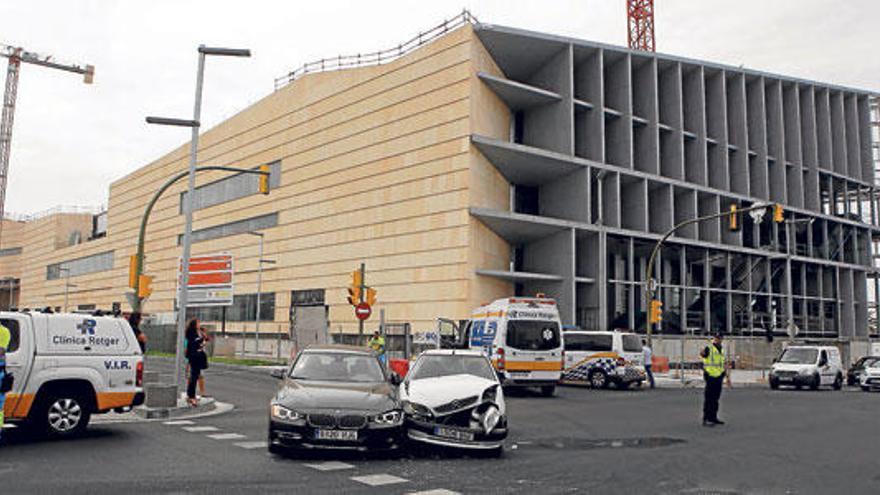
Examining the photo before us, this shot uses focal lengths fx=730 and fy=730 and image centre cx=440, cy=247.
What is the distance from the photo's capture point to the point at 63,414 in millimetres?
10664

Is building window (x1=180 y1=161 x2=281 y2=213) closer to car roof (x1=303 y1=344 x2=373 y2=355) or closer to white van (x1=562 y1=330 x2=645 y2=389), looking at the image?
white van (x1=562 y1=330 x2=645 y2=389)

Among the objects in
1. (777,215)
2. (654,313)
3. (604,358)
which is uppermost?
(777,215)

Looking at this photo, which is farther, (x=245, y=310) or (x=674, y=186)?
(x=245, y=310)

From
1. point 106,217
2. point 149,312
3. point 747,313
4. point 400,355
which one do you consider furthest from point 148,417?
point 106,217

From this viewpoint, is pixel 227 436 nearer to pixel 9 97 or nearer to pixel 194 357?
pixel 194 357

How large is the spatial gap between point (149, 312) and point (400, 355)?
129 feet

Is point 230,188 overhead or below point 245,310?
overhead

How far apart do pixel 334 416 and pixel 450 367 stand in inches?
110

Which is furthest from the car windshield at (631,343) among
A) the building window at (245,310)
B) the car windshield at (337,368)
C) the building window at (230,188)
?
the building window at (230,188)

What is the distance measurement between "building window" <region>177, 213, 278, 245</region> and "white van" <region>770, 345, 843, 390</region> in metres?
31.8

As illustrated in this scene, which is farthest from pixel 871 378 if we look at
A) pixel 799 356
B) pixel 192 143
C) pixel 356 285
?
pixel 192 143

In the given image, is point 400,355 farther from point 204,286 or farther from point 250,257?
point 250,257

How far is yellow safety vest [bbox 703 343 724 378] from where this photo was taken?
555 inches

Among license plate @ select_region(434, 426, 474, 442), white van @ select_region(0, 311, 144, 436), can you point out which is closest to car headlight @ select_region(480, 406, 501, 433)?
license plate @ select_region(434, 426, 474, 442)
